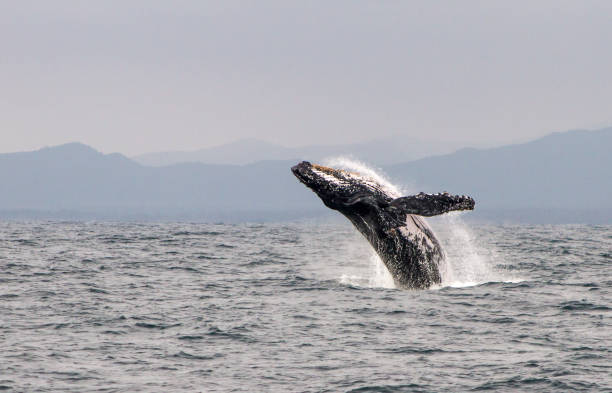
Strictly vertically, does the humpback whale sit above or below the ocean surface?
above

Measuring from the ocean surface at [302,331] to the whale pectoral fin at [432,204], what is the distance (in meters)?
2.20

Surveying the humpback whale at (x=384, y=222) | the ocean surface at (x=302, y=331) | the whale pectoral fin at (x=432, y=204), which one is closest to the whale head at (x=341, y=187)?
the humpback whale at (x=384, y=222)

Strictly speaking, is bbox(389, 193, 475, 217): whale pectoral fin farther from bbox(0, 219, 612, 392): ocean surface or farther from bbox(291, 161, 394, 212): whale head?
bbox(0, 219, 612, 392): ocean surface

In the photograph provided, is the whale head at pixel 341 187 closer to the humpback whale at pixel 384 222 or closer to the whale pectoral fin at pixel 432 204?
the humpback whale at pixel 384 222

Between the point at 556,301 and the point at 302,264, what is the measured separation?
1209cm

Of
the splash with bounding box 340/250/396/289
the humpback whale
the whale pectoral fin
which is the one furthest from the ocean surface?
the whale pectoral fin

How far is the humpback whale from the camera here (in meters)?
19.8

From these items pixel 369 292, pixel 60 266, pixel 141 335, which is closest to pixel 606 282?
pixel 369 292

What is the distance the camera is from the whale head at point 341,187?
19.8 meters

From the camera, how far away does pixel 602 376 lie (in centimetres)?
1311

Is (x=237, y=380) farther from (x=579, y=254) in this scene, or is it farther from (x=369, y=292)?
(x=579, y=254)

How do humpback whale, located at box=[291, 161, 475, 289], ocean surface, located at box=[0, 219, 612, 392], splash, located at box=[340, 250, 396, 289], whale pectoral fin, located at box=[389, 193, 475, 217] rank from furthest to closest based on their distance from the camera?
1. splash, located at box=[340, 250, 396, 289]
2. humpback whale, located at box=[291, 161, 475, 289]
3. whale pectoral fin, located at box=[389, 193, 475, 217]
4. ocean surface, located at box=[0, 219, 612, 392]

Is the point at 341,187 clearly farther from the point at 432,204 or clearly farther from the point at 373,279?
the point at 373,279

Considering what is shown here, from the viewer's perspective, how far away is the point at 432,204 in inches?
724
